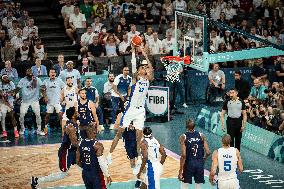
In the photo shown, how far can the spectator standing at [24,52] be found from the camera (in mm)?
25000

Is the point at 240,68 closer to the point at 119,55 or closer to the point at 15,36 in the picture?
the point at 119,55

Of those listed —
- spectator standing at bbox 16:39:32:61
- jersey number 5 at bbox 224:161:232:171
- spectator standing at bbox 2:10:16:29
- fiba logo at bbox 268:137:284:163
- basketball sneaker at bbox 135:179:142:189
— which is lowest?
basketball sneaker at bbox 135:179:142:189

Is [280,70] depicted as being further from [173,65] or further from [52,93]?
[52,93]

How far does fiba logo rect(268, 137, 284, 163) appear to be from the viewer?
1888 centimetres

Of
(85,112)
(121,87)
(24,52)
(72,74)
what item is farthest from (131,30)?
(85,112)

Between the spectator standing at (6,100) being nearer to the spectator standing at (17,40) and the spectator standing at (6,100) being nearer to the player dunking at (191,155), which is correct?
the spectator standing at (17,40)

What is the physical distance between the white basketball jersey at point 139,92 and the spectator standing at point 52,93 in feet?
17.9

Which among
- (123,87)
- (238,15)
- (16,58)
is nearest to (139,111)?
(123,87)

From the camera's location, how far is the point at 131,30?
26734 millimetres

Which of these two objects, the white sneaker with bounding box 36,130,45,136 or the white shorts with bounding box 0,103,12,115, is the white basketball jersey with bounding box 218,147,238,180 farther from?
the white shorts with bounding box 0,103,12,115

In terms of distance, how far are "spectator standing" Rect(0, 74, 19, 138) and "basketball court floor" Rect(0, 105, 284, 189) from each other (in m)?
0.64

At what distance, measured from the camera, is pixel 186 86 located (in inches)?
1038

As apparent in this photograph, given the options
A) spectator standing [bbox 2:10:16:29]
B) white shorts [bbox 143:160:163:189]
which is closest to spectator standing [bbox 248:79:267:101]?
white shorts [bbox 143:160:163:189]

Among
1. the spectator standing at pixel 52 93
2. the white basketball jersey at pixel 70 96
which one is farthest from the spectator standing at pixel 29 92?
the white basketball jersey at pixel 70 96
